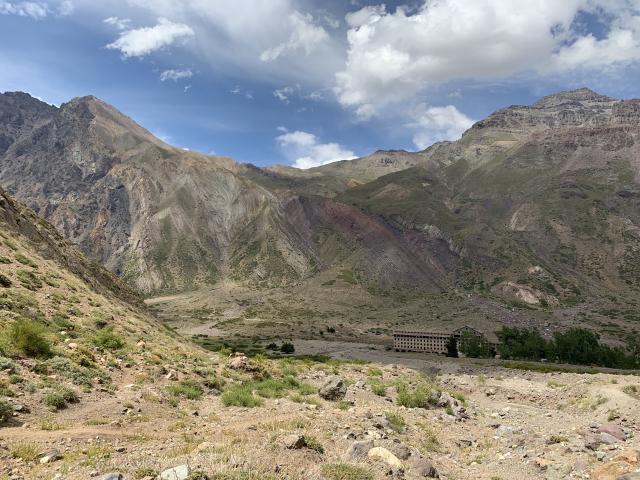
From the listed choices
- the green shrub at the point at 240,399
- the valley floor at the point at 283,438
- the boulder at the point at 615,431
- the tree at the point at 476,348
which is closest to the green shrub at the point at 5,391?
the valley floor at the point at 283,438

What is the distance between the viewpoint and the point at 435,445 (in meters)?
16.2

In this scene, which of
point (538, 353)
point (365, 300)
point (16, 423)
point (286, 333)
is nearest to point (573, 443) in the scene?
point (16, 423)

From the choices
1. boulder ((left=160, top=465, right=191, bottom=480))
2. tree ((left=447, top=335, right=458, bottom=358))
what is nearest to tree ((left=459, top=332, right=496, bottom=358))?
tree ((left=447, top=335, right=458, bottom=358))

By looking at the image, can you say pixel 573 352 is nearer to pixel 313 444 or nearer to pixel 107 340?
pixel 107 340

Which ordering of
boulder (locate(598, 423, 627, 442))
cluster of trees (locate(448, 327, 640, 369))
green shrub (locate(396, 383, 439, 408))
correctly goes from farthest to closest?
cluster of trees (locate(448, 327, 640, 369)) < green shrub (locate(396, 383, 439, 408)) < boulder (locate(598, 423, 627, 442))

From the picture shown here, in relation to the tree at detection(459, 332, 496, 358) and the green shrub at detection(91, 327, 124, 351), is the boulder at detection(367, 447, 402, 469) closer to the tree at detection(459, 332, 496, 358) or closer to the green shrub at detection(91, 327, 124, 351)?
the green shrub at detection(91, 327, 124, 351)

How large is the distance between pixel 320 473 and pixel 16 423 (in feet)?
28.5

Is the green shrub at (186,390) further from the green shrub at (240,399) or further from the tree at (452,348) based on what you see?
the tree at (452,348)

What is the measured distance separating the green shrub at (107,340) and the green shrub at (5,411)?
8.47 metres

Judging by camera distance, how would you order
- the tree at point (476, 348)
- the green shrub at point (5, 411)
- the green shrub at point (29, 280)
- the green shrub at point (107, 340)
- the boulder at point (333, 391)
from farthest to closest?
1. the tree at point (476, 348)
2. the green shrub at point (29, 280)
3. the boulder at point (333, 391)
4. the green shrub at point (107, 340)
5. the green shrub at point (5, 411)

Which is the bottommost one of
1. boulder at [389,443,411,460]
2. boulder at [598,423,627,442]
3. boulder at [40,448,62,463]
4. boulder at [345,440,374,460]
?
boulder at [598,423,627,442]

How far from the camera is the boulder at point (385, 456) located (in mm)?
11487

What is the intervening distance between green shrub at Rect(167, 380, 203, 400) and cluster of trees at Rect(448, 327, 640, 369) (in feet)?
256

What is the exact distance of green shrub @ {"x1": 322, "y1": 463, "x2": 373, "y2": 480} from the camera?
9.77 meters
